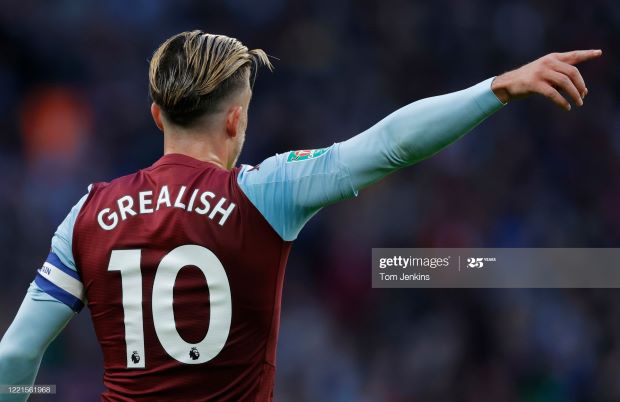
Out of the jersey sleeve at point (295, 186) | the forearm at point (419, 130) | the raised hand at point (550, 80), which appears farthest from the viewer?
the jersey sleeve at point (295, 186)

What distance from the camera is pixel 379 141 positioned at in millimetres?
1788

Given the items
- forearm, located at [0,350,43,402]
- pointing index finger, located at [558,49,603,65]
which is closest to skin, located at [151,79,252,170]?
forearm, located at [0,350,43,402]

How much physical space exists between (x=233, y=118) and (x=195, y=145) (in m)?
0.11

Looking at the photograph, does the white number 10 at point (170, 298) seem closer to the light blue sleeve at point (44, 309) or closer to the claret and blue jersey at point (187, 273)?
the claret and blue jersey at point (187, 273)

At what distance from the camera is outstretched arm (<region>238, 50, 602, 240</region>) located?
65.4 inches

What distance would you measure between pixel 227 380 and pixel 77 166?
4918mm

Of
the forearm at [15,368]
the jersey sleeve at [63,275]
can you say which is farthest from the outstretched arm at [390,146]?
the forearm at [15,368]

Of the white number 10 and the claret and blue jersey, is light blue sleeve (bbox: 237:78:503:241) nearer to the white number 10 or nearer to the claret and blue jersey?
the claret and blue jersey

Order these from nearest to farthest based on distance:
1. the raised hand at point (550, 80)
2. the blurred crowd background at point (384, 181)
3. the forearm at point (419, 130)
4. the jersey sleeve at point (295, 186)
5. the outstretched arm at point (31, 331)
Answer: the raised hand at point (550, 80)
the forearm at point (419, 130)
the jersey sleeve at point (295, 186)
the outstretched arm at point (31, 331)
the blurred crowd background at point (384, 181)

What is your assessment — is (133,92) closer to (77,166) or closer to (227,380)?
(77,166)

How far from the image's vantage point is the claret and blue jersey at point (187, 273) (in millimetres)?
1942

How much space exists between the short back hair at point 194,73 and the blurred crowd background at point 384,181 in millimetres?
4523

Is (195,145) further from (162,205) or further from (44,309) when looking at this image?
(44,309)

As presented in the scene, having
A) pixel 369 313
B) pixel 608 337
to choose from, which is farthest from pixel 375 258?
pixel 608 337
